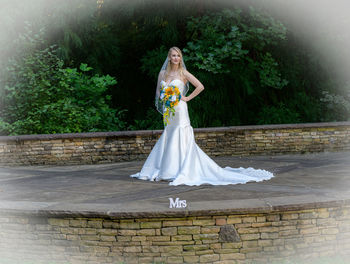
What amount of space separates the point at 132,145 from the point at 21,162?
8.78 ft

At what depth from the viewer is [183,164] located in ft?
27.1

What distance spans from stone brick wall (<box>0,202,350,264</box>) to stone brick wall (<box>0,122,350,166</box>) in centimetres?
620

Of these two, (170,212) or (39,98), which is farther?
(39,98)

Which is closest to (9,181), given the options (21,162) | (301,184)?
(21,162)

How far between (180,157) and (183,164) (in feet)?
0.77

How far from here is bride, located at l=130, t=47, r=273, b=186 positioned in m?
8.15

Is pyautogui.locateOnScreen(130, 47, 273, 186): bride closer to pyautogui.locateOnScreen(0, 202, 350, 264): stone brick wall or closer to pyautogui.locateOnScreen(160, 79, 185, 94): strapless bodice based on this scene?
pyautogui.locateOnScreen(160, 79, 185, 94): strapless bodice

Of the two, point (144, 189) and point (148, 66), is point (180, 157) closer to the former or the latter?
point (144, 189)

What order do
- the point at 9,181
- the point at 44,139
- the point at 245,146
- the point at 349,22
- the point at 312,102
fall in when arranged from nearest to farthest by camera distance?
the point at 9,181
the point at 44,139
the point at 245,146
the point at 349,22
the point at 312,102

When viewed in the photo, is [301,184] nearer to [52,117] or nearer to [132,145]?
[132,145]

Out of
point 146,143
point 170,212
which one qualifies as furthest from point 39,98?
point 170,212

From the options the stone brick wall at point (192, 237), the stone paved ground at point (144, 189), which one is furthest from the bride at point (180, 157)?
the stone brick wall at point (192, 237)

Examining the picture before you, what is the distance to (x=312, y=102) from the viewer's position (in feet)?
53.4

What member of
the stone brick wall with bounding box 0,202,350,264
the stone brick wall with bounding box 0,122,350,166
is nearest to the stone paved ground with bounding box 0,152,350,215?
the stone brick wall with bounding box 0,202,350,264
